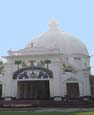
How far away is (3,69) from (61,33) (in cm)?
1468

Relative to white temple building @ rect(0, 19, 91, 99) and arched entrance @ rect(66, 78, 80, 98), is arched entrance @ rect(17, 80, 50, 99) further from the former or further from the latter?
arched entrance @ rect(66, 78, 80, 98)

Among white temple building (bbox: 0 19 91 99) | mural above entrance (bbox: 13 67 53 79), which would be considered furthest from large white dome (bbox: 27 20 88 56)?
mural above entrance (bbox: 13 67 53 79)

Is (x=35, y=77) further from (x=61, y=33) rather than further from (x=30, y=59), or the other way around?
(x=61, y=33)

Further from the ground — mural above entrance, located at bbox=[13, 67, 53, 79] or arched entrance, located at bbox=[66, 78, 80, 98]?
mural above entrance, located at bbox=[13, 67, 53, 79]

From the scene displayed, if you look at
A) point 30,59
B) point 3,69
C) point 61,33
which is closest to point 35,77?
point 30,59

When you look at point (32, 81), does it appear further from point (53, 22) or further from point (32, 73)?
point (53, 22)

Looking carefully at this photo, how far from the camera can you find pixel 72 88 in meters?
37.7

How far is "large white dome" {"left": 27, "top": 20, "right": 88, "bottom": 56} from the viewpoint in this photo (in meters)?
→ 45.6

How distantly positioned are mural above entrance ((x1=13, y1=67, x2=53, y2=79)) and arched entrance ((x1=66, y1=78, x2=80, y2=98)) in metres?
2.86

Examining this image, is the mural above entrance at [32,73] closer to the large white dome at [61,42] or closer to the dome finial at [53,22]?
the large white dome at [61,42]

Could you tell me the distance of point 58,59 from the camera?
123ft

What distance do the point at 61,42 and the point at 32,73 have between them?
428 inches

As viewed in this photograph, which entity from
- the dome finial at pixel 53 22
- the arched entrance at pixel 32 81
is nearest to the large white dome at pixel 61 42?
the dome finial at pixel 53 22

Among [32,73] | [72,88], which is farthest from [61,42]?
[72,88]
